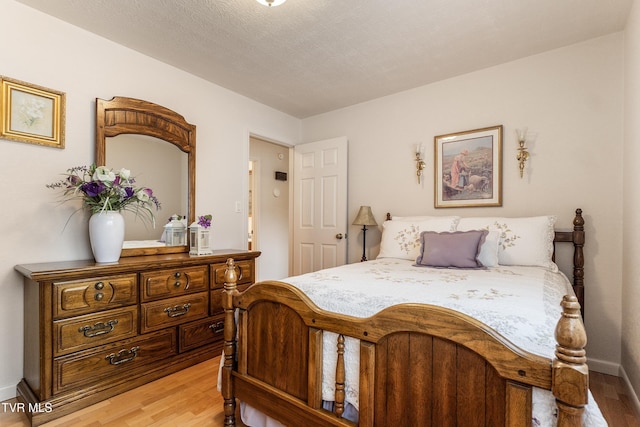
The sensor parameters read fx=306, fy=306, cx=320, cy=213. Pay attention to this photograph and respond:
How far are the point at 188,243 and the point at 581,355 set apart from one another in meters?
2.80

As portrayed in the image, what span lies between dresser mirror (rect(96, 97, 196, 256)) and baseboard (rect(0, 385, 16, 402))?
1009mm

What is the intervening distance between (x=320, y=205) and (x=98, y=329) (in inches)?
100

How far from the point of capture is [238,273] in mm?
2750

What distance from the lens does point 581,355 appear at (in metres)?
0.82

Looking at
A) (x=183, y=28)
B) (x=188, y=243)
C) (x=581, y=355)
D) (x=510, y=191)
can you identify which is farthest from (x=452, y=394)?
(x=183, y=28)

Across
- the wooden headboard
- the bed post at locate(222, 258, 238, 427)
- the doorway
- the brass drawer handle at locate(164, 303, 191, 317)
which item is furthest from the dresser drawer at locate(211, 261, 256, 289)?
the wooden headboard

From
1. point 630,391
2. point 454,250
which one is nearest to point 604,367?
point 630,391

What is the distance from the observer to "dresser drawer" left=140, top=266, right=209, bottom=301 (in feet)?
7.13

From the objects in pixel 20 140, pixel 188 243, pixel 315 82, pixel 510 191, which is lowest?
pixel 188 243

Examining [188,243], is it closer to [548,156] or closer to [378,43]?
[378,43]

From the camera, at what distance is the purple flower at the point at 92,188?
2.04m

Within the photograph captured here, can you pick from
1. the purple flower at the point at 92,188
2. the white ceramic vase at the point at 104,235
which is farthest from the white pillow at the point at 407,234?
the purple flower at the point at 92,188

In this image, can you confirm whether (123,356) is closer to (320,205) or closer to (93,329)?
(93,329)

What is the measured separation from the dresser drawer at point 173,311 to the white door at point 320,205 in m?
1.65
